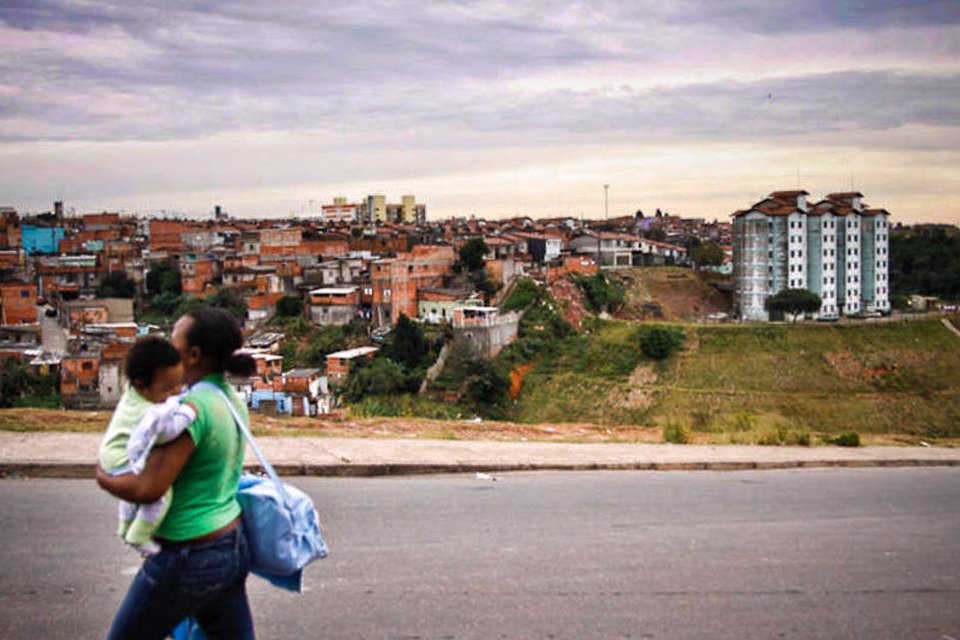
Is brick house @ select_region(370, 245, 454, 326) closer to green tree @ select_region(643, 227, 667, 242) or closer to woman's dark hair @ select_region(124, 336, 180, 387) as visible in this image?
green tree @ select_region(643, 227, 667, 242)

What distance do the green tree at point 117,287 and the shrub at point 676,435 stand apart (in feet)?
169

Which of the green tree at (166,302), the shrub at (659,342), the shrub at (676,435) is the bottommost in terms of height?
the shrub at (659,342)

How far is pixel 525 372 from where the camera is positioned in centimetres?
4209

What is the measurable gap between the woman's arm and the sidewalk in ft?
16.8

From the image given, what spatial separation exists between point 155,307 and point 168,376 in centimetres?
5684

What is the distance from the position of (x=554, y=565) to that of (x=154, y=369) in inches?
130

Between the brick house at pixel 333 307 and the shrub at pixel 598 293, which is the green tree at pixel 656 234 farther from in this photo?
the brick house at pixel 333 307

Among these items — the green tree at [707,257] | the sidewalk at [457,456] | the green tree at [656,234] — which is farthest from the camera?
the green tree at [656,234]

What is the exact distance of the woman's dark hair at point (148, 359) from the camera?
10.3 ft

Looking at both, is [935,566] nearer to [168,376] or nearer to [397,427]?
[168,376]

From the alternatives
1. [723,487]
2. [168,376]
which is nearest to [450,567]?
[168,376]

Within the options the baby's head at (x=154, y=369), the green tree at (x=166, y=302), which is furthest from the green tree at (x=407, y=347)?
the baby's head at (x=154, y=369)

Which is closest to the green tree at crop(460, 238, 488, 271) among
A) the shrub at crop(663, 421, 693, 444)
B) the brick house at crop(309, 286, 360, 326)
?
the brick house at crop(309, 286, 360, 326)

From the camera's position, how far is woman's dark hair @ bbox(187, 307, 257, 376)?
10.9 feet
